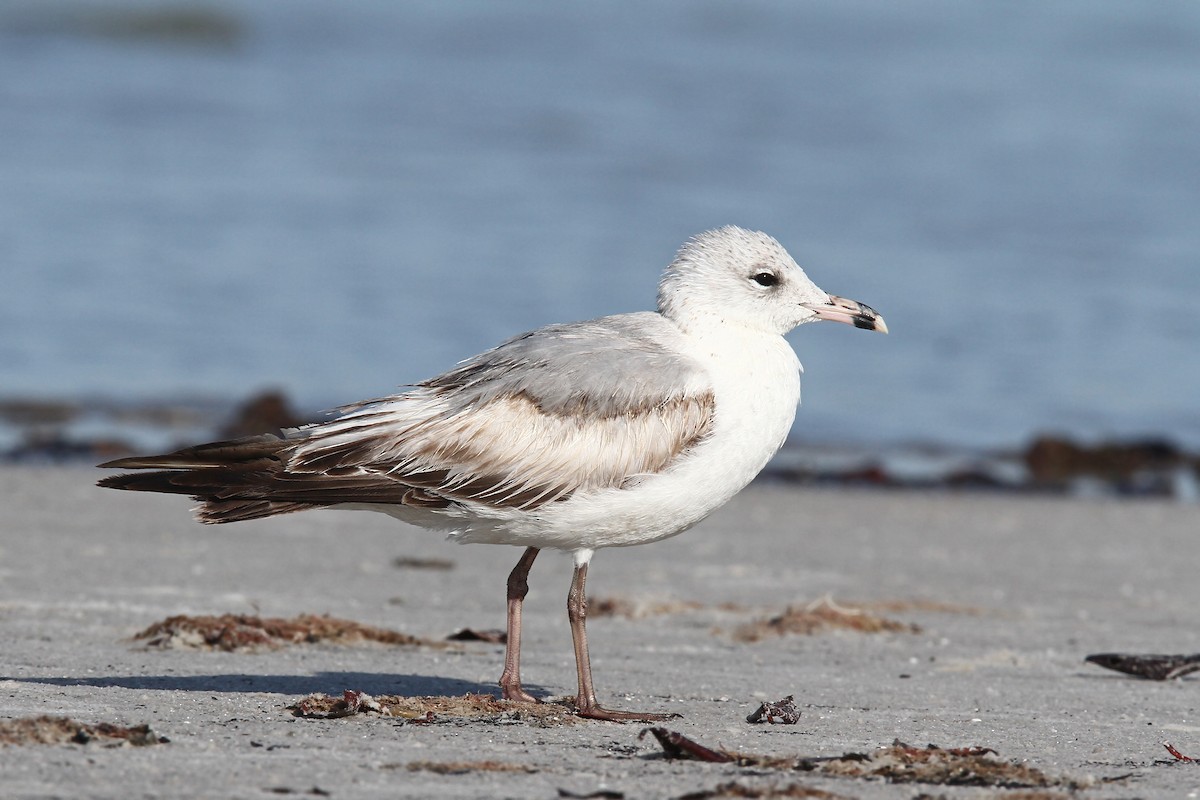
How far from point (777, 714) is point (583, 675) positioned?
686 mm

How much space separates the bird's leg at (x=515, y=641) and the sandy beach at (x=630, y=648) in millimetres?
345

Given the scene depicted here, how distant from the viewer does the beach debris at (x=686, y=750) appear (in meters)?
4.91

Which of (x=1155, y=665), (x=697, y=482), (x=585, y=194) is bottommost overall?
(x=1155, y=665)

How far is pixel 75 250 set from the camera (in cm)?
1859

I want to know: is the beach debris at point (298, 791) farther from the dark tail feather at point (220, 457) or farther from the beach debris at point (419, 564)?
the beach debris at point (419, 564)

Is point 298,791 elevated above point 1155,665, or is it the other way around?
point 1155,665

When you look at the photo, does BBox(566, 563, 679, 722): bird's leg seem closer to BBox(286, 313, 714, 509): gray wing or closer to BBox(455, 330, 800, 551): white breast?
BBox(455, 330, 800, 551): white breast

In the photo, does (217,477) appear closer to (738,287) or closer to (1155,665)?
Answer: (738,287)

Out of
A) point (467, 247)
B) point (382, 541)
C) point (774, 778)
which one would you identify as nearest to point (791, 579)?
point (382, 541)

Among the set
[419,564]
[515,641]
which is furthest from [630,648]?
[419,564]

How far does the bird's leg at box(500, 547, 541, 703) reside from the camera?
6.02 metres

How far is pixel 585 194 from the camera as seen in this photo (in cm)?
2372

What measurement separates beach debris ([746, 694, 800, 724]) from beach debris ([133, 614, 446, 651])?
199 cm

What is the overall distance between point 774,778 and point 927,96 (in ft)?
94.2
